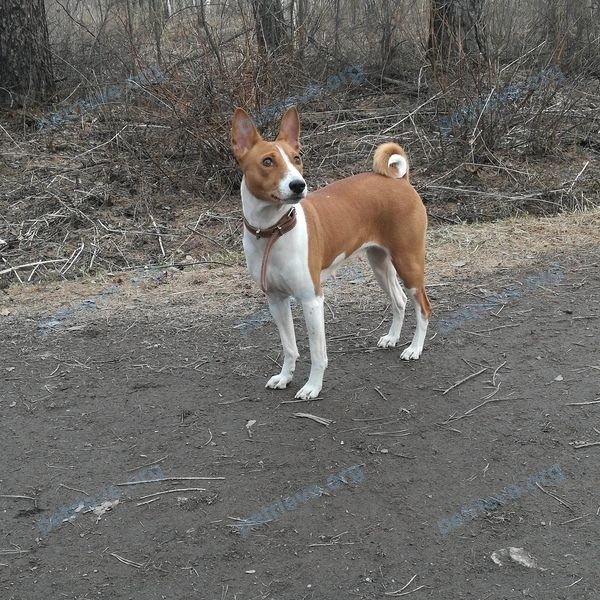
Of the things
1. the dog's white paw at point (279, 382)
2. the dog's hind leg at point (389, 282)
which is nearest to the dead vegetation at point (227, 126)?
the dog's hind leg at point (389, 282)

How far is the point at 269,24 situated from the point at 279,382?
663 cm

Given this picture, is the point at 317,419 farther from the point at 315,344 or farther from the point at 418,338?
the point at 418,338

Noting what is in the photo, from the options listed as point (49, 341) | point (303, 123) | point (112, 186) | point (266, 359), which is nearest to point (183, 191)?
point (112, 186)

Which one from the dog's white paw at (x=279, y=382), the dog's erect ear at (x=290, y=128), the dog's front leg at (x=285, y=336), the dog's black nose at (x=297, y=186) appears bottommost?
the dog's white paw at (x=279, y=382)

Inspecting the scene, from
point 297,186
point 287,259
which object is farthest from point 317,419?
point 297,186

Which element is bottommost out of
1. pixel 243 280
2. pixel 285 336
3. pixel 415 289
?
pixel 243 280

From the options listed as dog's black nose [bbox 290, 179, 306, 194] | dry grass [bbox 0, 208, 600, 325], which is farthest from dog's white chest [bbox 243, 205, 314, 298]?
dry grass [bbox 0, 208, 600, 325]

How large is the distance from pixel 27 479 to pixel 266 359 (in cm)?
188

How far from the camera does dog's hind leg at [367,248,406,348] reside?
5.46m

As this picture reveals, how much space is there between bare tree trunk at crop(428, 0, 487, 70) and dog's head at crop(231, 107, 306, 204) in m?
6.27

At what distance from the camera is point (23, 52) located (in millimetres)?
10781

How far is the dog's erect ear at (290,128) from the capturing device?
15.1 ft

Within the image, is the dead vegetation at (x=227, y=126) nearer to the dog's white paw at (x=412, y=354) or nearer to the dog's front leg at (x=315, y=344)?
the dog's white paw at (x=412, y=354)

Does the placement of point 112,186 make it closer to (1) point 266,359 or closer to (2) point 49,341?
(2) point 49,341
